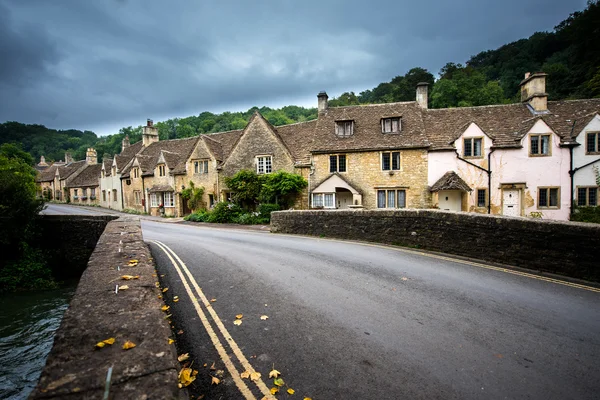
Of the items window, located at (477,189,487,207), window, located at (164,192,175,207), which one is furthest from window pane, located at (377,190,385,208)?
window, located at (164,192,175,207)

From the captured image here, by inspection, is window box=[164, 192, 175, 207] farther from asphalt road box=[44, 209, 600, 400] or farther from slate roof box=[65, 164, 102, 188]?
asphalt road box=[44, 209, 600, 400]

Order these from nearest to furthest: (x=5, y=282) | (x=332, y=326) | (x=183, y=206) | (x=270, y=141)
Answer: (x=332, y=326), (x=5, y=282), (x=270, y=141), (x=183, y=206)

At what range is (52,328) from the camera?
874 centimetres

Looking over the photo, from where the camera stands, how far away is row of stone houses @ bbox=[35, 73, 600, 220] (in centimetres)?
2083

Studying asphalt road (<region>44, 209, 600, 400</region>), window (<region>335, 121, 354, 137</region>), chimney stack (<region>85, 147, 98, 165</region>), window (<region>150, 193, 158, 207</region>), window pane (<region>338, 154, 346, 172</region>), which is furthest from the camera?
chimney stack (<region>85, 147, 98, 165</region>)

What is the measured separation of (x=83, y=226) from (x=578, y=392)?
20.5 meters

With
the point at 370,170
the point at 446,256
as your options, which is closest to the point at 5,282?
the point at 446,256

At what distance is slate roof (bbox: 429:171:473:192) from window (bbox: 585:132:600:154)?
8.55m

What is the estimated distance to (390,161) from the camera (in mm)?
23500

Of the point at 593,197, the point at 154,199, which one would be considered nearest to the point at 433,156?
the point at 593,197

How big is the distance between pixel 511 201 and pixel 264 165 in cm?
2130

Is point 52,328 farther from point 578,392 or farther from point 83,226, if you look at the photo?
point 578,392

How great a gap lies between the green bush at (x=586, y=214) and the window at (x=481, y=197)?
18.3 feet

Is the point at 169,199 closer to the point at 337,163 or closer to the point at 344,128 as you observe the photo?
the point at 337,163
